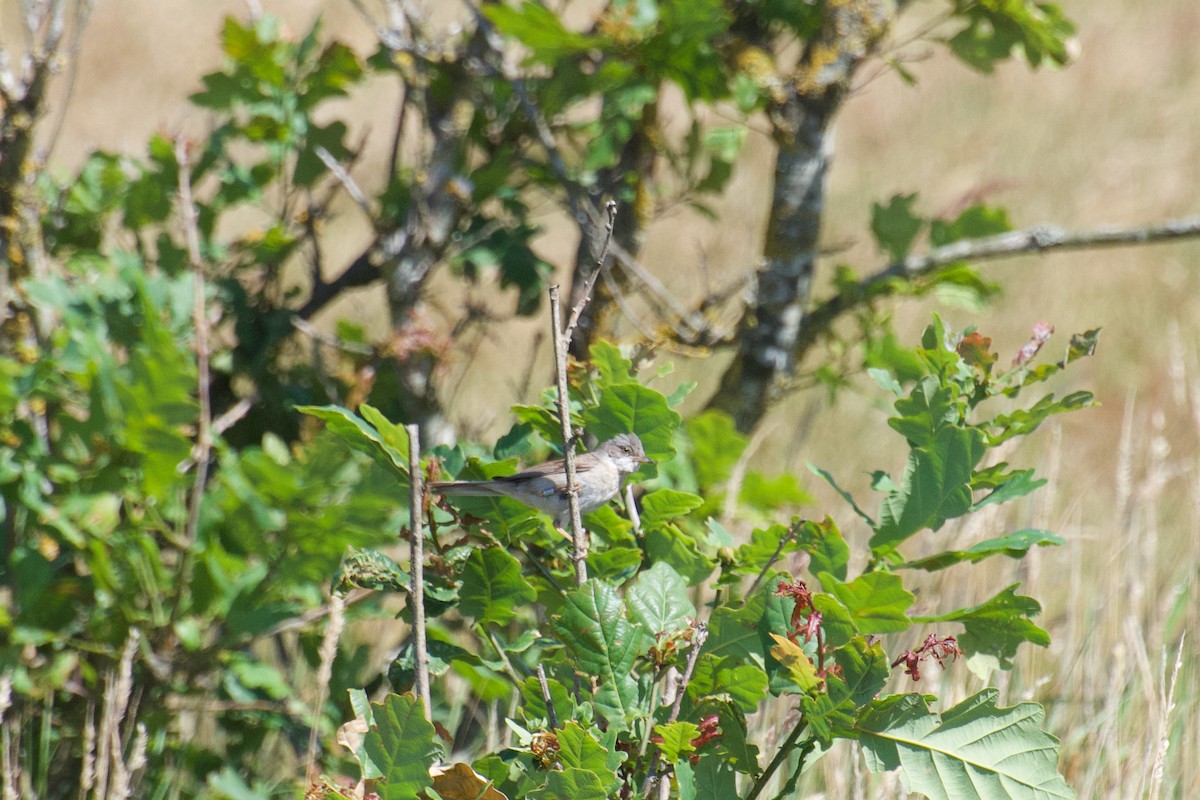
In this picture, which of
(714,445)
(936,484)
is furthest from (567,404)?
(714,445)

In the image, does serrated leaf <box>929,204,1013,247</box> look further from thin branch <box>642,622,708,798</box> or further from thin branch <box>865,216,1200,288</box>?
thin branch <box>642,622,708,798</box>

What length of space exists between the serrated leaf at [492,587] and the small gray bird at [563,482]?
0.10 meters

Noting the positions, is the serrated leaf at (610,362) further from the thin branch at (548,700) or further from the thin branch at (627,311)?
the thin branch at (627,311)

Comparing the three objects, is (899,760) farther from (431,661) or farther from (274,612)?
(274,612)

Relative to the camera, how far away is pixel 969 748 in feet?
4.25

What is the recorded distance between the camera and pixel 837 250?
255cm

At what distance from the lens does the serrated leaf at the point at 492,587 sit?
1.40 meters

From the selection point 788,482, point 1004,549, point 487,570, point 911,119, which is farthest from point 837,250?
point 911,119

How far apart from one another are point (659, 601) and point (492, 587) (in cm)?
21

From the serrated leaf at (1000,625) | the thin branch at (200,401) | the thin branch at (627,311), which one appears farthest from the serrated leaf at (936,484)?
the thin branch at (200,401)

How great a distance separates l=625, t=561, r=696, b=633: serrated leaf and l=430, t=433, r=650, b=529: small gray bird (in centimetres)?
18

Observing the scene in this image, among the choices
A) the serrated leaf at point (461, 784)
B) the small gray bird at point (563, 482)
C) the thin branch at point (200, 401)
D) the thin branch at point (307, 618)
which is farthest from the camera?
the thin branch at point (307, 618)

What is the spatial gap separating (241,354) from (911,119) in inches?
339

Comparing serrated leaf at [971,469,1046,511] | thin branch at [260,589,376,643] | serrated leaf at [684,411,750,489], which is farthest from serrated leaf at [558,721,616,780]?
thin branch at [260,589,376,643]
